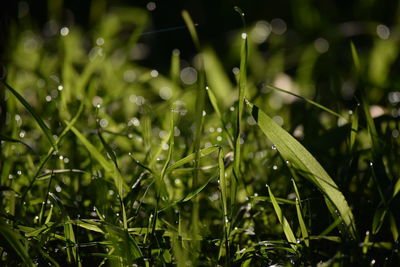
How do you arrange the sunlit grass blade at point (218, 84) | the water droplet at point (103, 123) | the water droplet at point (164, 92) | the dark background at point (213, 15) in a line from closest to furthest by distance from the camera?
the water droplet at point (103, 123)
the sunlit grass blade at point (218, 84)
the water droplet at point (164, 92)
the dark background at point (213, 15)

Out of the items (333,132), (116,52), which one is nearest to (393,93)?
(333,132)

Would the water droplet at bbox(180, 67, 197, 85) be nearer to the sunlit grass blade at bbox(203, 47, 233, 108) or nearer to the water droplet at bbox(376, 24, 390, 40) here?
the sunlit grass blade at bbox(203, 47, 233, 108)

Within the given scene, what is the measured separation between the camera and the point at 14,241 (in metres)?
0.70

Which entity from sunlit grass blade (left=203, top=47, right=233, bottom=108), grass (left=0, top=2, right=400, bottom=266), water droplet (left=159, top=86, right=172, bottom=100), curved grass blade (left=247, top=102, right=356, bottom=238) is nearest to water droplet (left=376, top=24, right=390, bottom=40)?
grass (left=0, top=2, right=400, bottom=266)

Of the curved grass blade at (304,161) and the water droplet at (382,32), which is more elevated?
the water droplet at (382,32)

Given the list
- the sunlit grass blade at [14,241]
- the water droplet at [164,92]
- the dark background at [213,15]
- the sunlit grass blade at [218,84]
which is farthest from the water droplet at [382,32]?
the sunlit grass blade at [14,241]

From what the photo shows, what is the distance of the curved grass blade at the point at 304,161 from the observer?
0.75 m

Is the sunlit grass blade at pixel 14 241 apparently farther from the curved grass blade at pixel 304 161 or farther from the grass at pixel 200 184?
the curved grass blade at pixel 304 161

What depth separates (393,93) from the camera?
4.87 ft

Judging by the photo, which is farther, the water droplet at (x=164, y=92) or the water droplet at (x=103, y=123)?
the water droplet at (x=164, y=92)

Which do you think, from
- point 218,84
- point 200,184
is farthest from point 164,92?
point 200,184

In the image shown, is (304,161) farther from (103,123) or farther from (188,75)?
(188,75)

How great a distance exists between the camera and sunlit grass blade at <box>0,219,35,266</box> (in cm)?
69

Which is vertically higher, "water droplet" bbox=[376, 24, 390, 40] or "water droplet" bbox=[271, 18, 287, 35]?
"water droplet" bbox=[271, 18, 287, 35]
